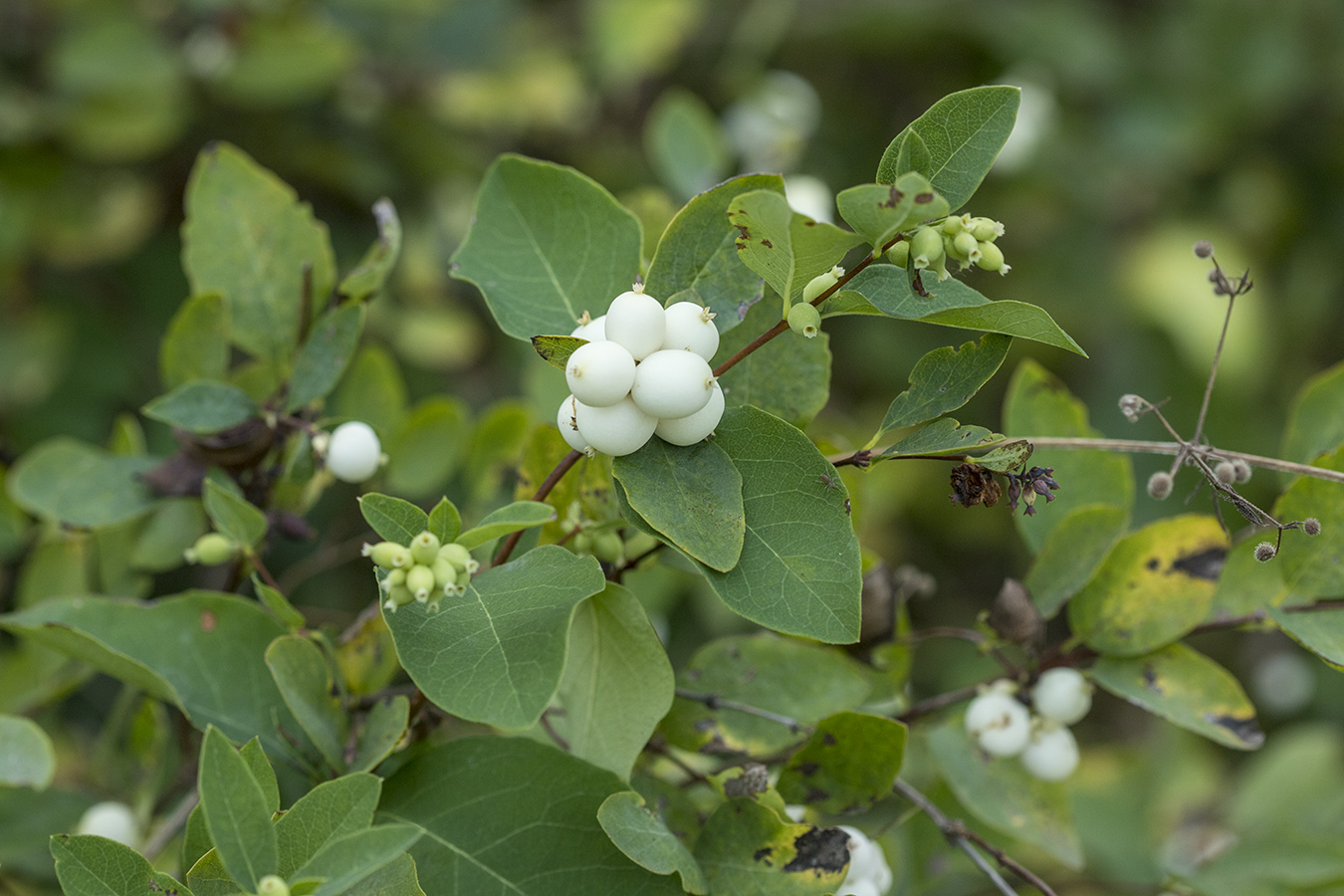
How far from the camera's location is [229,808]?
524 millimetres

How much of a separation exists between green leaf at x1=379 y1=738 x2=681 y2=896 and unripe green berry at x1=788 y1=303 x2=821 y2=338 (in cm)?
30

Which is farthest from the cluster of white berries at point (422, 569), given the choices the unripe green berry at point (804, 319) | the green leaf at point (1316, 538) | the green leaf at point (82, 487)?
the green leaf at point (1316, 538)

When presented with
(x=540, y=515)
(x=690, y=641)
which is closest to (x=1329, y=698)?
(x=690, y=641)

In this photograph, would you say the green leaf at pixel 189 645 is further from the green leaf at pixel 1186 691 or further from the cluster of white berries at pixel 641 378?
the green leaf at pixel 1186 691

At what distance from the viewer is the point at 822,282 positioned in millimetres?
581

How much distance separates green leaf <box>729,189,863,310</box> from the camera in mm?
516

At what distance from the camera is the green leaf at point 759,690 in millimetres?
778

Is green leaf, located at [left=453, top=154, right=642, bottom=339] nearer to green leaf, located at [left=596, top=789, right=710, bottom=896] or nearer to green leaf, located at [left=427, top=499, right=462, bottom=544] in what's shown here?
green leaf, located at [left=427, top=499, right=462, bottom=544]

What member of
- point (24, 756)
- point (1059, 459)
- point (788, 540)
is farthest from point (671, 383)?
point (24, 756)

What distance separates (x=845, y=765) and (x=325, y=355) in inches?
20.0

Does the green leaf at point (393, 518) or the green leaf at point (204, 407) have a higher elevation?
the green leaf at point (393, 518)

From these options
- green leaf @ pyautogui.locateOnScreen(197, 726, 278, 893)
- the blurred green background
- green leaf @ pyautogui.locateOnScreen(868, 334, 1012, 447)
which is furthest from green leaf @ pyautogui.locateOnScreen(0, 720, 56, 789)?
green leaf @ pyautogui.locateOnScreen(868, 334, 1012, 447)

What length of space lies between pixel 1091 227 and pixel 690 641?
1437 mm

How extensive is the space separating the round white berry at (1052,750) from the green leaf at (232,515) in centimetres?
62
